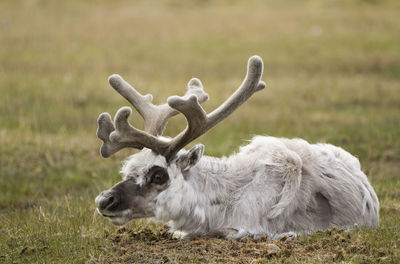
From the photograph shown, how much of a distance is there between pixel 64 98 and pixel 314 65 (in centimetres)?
857

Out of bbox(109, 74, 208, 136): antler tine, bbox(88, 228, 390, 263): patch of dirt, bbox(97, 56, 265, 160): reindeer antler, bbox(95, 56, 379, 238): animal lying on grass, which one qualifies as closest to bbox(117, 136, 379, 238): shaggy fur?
bbox(95, 56, 379, 238): animal lying on grass

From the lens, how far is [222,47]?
71.4ft

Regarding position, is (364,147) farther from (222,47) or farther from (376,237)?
(222,47)

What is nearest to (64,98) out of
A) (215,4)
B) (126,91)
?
(126,91)

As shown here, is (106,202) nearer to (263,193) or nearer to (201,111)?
→ (201,111)

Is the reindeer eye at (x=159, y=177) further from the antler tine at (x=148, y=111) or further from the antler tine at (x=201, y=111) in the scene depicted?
the antler tine at (x=148, y=111)

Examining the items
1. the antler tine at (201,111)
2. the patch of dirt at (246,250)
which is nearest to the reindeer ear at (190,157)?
the antler tine at (201,111)

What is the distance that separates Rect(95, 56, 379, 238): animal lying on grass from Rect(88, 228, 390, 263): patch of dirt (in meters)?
0.27

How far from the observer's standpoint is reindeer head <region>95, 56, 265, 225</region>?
589cm

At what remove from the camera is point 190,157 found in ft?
20.0

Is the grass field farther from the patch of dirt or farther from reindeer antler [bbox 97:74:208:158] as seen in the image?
reindeer antler [bbox 97:74:208:158]

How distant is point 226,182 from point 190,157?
0.60m

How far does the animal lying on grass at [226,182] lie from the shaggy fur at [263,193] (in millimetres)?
11

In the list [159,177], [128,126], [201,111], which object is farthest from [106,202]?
[201,111]
